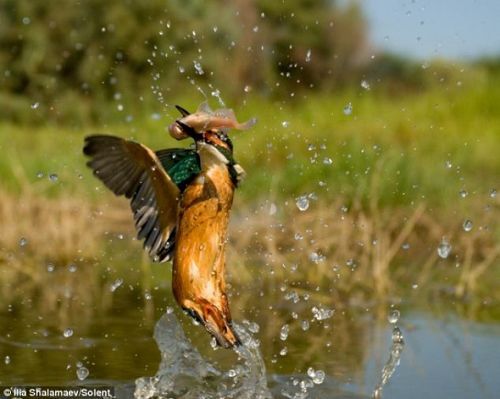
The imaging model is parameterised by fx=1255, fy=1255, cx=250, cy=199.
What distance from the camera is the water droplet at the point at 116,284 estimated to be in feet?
20.2

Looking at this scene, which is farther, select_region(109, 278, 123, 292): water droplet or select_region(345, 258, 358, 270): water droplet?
select_region(345, 258, 358, 270): water droplet

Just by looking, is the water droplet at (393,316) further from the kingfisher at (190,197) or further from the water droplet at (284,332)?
the kingfisher at (190,197)

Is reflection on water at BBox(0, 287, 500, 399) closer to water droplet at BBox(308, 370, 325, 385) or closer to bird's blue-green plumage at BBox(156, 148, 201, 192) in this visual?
water droplet at BBox(308, 370, 325, 385)

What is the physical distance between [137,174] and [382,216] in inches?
165

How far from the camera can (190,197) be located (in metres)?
3.63

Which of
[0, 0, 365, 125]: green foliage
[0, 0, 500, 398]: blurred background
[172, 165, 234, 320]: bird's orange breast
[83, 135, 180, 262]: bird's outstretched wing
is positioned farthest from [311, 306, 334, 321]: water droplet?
[0, 0, 365, 125]: green foliage

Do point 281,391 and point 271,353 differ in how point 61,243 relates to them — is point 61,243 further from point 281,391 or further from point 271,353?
point 281,391

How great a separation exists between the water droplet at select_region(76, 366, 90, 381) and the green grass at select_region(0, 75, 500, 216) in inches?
60.3

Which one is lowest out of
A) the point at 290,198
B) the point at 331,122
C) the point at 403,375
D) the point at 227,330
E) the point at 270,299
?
the point at 227,330

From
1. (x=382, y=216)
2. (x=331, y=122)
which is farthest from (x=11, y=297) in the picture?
(x=331, y=122)

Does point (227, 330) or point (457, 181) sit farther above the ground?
point (457, 181)

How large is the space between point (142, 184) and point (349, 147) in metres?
6.31

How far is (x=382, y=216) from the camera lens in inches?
311

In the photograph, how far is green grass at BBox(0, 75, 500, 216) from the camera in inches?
336
